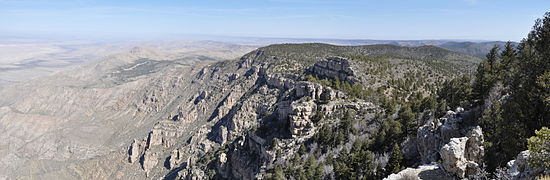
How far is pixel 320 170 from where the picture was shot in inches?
1435

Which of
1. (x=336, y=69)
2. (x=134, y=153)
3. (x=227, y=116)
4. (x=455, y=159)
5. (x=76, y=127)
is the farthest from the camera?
(x=76, y=127)

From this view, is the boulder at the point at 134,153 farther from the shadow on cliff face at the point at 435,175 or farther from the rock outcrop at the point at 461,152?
the shadow on cliff face at the point at 435,175

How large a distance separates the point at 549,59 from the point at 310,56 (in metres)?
105

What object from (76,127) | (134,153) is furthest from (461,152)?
(76,127)

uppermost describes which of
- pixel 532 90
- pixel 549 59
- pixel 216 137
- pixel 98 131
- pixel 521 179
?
pixel 549 59

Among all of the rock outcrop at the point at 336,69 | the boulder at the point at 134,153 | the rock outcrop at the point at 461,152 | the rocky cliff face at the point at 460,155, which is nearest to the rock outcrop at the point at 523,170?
the rocky cliff face at the point at 460,155

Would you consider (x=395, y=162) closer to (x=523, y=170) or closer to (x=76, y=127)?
(x=523, y=170)

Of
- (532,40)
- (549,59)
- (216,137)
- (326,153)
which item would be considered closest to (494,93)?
(532,40)

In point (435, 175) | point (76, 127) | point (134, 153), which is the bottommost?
point (76, 127)

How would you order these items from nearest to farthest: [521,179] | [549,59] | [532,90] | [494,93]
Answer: [521,179]
[532,90]
[549,59]
[494,93]

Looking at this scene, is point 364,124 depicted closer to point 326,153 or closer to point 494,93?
point 326,153

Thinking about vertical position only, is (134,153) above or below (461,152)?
below

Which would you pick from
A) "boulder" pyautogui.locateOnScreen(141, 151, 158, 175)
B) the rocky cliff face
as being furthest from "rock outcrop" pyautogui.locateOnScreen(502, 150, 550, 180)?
"boulder" pyautogui.locateOnScreen(141, 151, 158, 175)

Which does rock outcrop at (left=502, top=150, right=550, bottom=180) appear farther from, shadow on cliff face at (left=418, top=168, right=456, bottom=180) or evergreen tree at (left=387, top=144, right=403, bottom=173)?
evergreen tree at (left=387, top=144, right=403, bottom=173)
